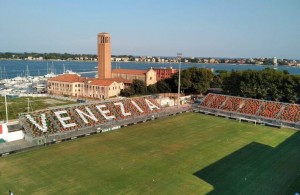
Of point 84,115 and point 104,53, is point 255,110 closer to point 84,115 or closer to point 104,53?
point 84,115

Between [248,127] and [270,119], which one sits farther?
[270,119]

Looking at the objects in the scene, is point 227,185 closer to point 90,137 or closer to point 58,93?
point 90,137

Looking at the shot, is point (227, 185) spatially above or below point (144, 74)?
below

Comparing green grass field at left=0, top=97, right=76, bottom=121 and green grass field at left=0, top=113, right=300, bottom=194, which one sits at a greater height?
green grass field at left=0, top=97, right=76, bottom=121

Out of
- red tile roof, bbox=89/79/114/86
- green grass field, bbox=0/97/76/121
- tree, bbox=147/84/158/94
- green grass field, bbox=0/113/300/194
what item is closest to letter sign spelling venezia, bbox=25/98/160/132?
green grass field, bbox=0/113/300/194

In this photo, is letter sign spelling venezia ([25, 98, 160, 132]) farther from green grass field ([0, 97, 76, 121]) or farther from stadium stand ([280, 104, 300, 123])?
stadium stand ([280, 104, 300, 123])

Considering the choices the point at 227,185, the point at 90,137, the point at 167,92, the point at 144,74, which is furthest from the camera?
the point at 144,74

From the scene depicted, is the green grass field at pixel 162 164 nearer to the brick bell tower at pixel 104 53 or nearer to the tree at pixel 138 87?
the tree at pixel 138 87

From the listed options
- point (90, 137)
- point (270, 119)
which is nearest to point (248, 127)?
point (270, 119)
